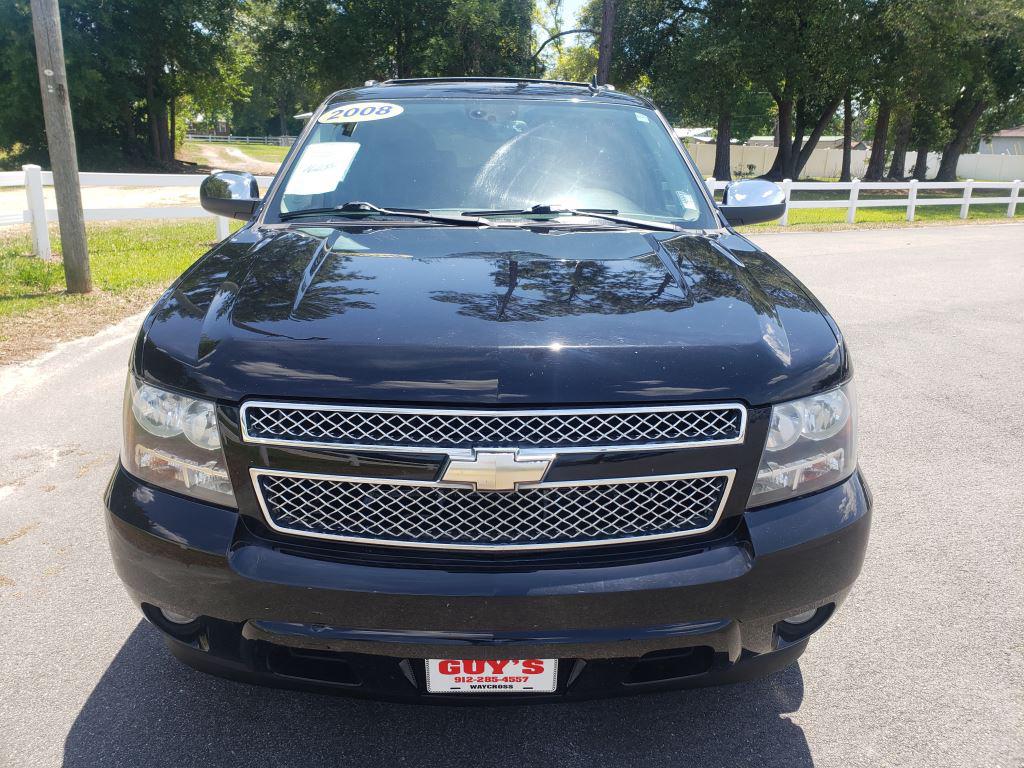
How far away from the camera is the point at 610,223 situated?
3186mm

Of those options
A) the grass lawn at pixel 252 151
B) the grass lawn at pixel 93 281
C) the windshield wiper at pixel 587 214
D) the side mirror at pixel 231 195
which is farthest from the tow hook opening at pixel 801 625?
the grass lawn at pixel 252 151

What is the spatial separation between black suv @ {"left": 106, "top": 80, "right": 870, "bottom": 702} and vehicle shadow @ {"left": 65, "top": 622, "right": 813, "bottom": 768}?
346 millimetres

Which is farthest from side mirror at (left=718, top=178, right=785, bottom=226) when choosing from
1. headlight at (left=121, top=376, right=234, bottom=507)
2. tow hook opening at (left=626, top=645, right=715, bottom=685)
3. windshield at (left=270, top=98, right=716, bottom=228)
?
headlight at (left=121, top=376, right=234, bottom=507)

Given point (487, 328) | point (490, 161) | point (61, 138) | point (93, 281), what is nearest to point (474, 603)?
point (487, 328)

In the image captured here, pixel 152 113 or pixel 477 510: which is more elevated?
pixel 152 113

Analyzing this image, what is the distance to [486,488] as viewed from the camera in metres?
1.91

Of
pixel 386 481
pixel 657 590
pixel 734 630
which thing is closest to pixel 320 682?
pixel 386 481

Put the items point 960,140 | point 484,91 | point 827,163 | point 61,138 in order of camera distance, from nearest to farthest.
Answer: point 484,91 → point 61,138 → point 960,140 → point 827,163

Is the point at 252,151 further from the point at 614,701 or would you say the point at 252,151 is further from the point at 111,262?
the point at 614,701

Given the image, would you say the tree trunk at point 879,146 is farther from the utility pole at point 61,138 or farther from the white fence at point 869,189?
the utility pole at point 61,138

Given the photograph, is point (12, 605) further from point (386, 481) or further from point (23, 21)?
point (23, 21)

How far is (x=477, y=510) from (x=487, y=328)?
1.46 ft

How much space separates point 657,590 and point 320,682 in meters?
0.84

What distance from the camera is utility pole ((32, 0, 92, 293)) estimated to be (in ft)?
24.8
